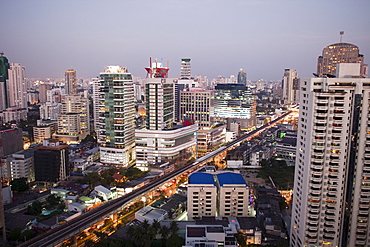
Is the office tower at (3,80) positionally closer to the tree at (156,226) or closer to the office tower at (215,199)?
the office tower at (215,199)

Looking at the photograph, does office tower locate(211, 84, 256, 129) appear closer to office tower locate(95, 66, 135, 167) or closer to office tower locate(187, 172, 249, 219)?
office tower locate(95, 66, 135, 167)

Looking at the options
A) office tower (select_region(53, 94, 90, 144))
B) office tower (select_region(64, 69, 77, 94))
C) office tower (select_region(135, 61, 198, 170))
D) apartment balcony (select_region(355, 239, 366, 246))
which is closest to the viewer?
apartment balcony (select_region(355, 239, 366, 246))

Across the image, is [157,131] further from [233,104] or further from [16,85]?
[16,85]

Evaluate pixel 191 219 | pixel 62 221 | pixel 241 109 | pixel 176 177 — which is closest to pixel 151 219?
pixel 191 219

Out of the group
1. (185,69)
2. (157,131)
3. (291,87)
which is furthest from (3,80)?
(291,87)

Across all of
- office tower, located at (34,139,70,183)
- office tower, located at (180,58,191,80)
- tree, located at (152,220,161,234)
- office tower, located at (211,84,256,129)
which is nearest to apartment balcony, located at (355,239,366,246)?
tree, located at (152,220,161,234)

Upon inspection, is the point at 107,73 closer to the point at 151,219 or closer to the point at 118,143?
the point at 118,143
